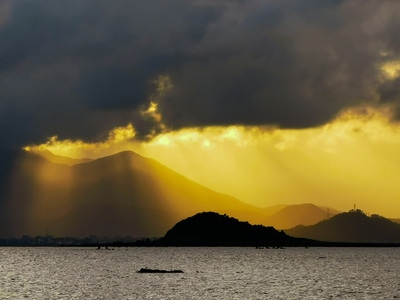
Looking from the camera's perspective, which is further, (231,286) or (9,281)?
(9,281)

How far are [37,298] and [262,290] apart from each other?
49486mm

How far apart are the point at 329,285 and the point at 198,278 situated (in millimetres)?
39888

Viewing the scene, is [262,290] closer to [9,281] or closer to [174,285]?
[174,285]

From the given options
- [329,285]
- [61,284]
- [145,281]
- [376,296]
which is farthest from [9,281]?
[376,296]

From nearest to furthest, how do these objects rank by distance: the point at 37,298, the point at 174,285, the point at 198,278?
the point at 37,298
the point at 174,285
the point at 198,278

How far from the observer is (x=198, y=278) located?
196500 mm

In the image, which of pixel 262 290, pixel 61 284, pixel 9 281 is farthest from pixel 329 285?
pixel 9 281

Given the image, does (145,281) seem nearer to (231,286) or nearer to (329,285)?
(231,286)

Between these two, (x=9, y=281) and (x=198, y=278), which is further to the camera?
(x=198, y=278)

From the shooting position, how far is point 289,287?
16562cm

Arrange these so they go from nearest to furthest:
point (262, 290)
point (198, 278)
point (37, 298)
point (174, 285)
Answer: point (37, 298) → point (262, 290) → point (174, 285) → point (198, 278)

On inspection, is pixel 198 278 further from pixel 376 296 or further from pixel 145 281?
pixel 376 296

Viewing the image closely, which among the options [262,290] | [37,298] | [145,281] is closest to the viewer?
[37,298]

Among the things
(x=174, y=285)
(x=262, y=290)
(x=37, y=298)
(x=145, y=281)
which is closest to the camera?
(x=37, y=298)
